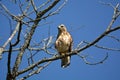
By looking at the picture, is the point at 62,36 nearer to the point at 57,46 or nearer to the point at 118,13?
the point at 57,46

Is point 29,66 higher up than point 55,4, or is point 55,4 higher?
point 55,4

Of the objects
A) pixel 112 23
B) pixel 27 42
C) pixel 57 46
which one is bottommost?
pixel 57 46

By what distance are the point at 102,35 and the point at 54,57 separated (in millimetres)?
1166

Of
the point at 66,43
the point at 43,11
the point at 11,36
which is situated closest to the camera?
the point at 11,36

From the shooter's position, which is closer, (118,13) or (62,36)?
(118,13)

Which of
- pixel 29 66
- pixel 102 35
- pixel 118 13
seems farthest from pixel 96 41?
pixel 29 66

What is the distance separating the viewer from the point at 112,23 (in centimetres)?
474

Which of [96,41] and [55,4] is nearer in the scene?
[96,41]

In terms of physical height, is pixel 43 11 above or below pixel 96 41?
above

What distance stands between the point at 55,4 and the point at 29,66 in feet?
4.32

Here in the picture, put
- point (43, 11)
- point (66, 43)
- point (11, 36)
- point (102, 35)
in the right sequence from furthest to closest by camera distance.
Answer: point (66, 43) < point (43, 11) < point (11, 36) < point (102, 35)

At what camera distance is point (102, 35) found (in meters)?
4.71

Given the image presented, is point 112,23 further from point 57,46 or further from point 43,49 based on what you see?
point 57,46

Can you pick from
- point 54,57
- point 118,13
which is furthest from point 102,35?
point 54,57
